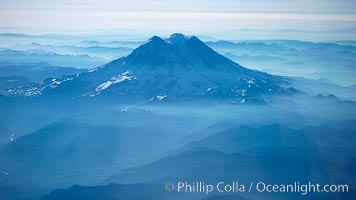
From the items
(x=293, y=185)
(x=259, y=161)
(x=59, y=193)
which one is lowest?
(x=59, y=193)

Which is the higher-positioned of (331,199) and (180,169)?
(180,169)

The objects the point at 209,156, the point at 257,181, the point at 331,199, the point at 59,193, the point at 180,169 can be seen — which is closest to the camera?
the point at 331,199

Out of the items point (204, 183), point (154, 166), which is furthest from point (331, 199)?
point (154, 166)

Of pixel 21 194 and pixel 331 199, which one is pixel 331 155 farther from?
pixel 21 194

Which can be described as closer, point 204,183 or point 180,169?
point 204,183

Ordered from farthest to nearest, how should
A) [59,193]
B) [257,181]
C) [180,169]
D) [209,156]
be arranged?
[209,156] < [180,169] < [257,181] < [59,193]

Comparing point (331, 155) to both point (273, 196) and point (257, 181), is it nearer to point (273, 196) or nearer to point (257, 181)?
point (257, 181)

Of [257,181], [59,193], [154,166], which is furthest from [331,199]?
[59,193]

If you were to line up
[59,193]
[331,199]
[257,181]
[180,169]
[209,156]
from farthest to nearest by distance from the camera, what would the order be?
[209,156], [180,169], [257,181], [59,193], [331,199]

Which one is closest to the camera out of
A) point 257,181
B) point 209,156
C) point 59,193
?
point 59,193
